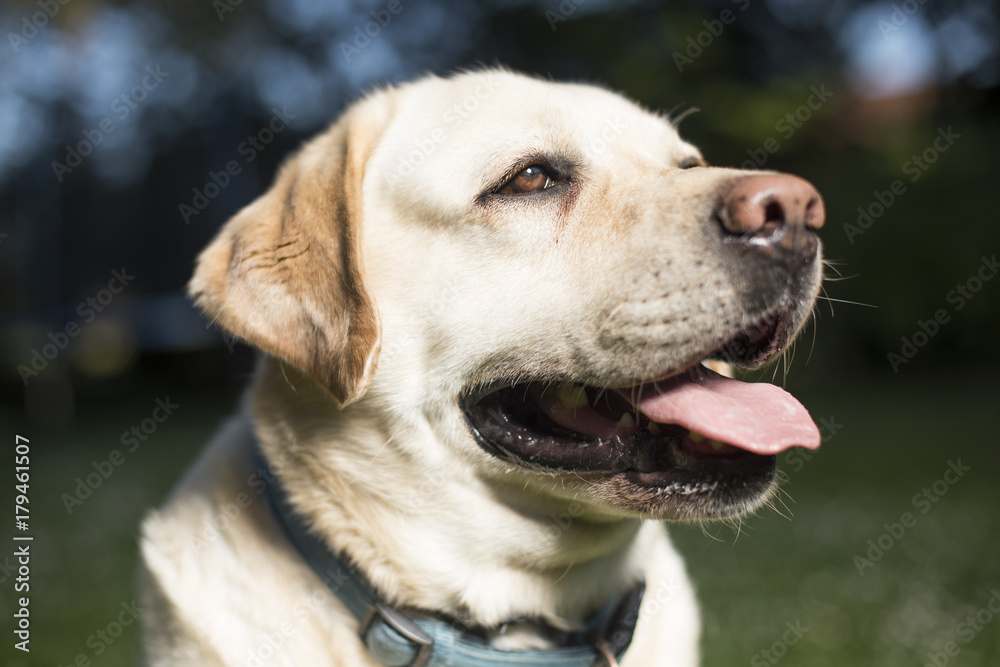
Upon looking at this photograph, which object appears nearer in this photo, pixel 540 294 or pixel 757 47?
pixel 540 294

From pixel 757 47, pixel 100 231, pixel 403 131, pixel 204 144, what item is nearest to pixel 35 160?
pixel 100 231

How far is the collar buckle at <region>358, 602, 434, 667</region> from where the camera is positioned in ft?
6.63

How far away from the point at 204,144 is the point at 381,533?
17795 millimetres

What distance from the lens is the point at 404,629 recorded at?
2.02m

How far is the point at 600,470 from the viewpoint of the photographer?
207 cm

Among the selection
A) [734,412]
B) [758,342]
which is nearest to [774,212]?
[758,342]

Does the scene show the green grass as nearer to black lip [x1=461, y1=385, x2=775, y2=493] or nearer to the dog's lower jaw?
black lip [x1=461, y1=385, x2=775, y2=493]

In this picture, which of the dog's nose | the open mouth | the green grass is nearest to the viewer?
the dog's nose

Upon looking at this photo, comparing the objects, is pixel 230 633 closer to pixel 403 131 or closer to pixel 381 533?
pixel 381 533

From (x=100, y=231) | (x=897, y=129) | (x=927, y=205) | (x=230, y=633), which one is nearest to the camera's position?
(x=230, y=633)

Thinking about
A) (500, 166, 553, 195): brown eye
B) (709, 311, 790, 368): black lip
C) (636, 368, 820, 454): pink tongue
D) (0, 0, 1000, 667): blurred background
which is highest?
(500, 166, 553, 195): brown eye

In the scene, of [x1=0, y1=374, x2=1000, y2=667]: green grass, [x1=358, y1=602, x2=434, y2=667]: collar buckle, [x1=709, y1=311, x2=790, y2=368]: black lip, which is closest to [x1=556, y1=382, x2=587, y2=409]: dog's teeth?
[x1=709, y1=311, x2=790, y2=368]: black lip

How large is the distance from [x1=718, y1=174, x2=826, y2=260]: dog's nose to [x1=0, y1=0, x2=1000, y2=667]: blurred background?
757 mm

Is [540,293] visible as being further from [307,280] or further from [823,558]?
[823,558]
